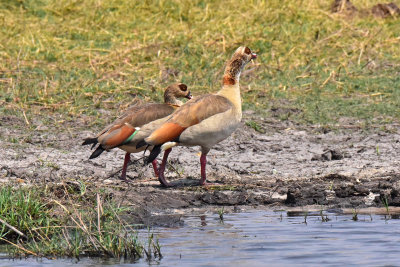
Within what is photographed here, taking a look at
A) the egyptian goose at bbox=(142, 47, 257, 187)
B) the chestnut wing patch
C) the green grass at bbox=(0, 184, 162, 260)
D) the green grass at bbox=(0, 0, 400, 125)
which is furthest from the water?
the green grass at bbox=(0, 0, 400, 125)

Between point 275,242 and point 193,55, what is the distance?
6231mm

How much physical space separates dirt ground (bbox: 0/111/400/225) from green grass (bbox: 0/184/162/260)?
669 millimetres

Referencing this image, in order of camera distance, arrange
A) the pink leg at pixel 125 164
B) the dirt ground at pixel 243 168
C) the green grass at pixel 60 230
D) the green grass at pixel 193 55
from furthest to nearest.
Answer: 1. the green grass at pixel 193 55
2. the pink leg at pixel 125 164
3. the dirt ground at pixel 243 168
4. the green grass at pixel 60 230

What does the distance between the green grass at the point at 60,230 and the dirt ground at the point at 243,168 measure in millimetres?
669

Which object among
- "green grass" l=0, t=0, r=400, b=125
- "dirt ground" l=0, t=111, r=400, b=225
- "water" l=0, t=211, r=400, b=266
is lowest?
"water" l=0, t=211, r=400, b=266

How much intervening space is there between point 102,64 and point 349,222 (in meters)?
Answer: 5.77

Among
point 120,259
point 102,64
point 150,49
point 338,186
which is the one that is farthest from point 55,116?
point 120,259

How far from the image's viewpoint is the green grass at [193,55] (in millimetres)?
10562

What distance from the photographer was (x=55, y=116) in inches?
394

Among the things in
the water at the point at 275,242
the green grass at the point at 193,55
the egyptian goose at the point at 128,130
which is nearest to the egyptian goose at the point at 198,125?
the egyptian goose at the point at 128,130

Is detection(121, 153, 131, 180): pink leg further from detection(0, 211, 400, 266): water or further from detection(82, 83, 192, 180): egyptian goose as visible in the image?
detection(0, 211, 400, 266): water

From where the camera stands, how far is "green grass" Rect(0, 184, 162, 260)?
18.5 feet

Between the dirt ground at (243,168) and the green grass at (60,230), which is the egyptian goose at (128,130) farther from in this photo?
the green grass at (60,230)

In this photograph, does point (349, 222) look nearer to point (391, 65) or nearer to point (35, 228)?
point (35, 228)
